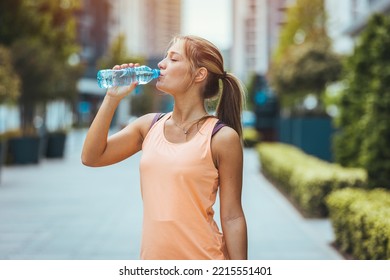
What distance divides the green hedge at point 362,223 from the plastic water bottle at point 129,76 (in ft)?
10.8

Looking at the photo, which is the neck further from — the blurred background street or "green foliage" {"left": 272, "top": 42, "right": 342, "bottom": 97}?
"green foliage" {"left": 272, "top": 42, "right": 342, "bottom": 97}

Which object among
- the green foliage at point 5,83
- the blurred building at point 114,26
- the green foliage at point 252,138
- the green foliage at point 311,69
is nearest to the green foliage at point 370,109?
the green foliage at point 5,83

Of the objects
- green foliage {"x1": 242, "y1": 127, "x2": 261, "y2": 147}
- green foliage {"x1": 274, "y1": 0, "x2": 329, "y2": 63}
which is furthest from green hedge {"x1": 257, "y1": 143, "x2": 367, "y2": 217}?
green foliage {"x1": 274, "y1": 0, "x2": 329, "y2": 63}

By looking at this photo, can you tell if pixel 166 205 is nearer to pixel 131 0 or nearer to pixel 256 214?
pixel 256 214

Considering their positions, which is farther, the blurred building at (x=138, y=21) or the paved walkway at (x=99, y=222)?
the blurred building at (x=138, y=21)

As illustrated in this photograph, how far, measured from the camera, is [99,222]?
34.2 ft

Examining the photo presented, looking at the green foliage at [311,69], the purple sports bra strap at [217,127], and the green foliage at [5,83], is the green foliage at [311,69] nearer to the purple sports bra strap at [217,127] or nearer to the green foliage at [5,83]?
the green foliage at [5,83]

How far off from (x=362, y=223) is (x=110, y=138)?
424cm

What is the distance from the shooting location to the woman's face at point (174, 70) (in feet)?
9.07

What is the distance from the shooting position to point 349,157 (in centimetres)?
1412

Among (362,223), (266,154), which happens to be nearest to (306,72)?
(266,154)

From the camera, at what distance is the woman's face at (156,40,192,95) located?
2766mm
